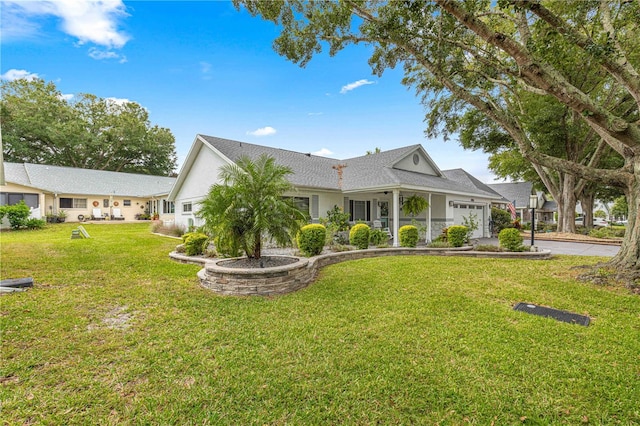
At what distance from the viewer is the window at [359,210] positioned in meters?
15.9

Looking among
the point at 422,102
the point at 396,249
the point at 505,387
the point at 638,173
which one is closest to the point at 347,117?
the point at 422,102

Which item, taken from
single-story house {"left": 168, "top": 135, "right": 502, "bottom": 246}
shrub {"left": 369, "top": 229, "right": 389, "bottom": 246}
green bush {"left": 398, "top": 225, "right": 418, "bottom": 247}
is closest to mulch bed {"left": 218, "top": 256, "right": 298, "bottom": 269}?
shrub {"left": 369, "top": 229, "right": 389, "bottom": 246}

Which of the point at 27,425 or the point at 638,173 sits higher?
the point at 638,173

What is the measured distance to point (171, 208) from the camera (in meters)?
23.2

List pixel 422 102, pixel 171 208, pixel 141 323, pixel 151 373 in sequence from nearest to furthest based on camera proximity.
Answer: pixel 151 373 < pixel 141 323 < pixel 422 102 < pixel 171 208

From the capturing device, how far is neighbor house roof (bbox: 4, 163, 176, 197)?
22.4 m

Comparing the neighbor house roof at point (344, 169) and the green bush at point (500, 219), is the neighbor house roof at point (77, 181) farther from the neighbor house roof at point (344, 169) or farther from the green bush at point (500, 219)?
the green bush at point (500, 219)

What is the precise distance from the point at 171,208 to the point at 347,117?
16159mm

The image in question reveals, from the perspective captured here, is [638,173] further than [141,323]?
Yes

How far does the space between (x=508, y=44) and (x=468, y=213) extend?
495 inches

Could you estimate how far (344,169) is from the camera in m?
17.3

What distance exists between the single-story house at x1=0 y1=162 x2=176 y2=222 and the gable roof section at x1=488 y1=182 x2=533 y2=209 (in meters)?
35.8

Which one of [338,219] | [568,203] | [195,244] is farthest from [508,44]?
[568,203]

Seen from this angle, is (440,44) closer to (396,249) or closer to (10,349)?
(396,249)
